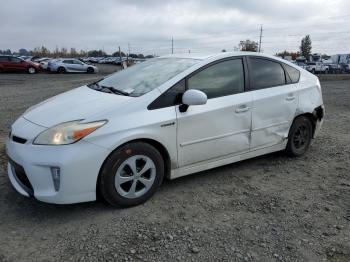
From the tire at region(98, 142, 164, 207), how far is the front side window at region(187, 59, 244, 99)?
95 cm

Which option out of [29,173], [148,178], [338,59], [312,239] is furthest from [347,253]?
[338,59]

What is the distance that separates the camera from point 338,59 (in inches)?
2387

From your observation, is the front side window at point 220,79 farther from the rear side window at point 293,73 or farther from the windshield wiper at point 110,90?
the rear side window at point 293,73

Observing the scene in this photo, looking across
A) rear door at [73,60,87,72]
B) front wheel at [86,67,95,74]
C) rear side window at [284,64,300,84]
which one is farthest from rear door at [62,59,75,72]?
rear side window at [284,64,300,84]

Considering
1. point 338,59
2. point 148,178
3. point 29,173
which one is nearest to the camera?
point 29,173

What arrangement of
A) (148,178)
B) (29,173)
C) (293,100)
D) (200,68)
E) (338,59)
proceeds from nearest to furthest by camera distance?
(29,173) < (148,178) < (200,68) < (293,100) < (338,59)

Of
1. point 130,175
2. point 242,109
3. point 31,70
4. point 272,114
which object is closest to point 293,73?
point 272,114

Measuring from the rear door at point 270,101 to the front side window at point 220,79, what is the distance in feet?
0.68

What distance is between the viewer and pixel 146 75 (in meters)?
4.36

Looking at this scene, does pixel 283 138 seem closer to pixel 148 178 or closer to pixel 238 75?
pixel 238 75

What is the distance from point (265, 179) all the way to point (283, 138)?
2.68 feet

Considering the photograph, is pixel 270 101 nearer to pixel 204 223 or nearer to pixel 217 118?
pixel 217 118

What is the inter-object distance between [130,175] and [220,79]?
1.63m

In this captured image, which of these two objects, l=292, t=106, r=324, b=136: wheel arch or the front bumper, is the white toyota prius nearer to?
the front bumper
